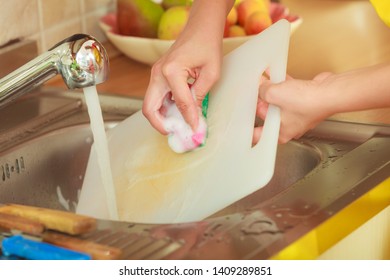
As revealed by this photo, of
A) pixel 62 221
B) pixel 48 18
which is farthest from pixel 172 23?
pixel 62 221

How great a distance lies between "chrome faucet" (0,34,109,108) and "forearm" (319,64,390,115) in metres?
0.28

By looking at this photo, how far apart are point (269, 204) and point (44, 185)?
440 mm

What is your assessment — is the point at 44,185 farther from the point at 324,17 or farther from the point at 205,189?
the point at 324,17

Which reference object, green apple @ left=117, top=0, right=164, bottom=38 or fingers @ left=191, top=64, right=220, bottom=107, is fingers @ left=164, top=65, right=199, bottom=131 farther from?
green apple @ left=117, top=0, right=164, bottom=38

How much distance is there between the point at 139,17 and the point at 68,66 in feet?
1.95

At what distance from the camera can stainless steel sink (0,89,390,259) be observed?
100 centimetres

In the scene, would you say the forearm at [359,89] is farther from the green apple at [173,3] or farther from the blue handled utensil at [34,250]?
the green apple at [173,3]

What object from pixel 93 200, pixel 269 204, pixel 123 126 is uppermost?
pixel 123 126

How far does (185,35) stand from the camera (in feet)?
4.10

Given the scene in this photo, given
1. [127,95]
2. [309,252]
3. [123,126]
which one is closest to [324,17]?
[127,95]

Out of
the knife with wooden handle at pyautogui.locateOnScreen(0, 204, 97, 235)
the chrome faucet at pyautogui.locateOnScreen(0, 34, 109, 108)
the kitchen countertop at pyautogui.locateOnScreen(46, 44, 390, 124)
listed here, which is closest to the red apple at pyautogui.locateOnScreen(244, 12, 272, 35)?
the kitchen countertop at pyautogui.locateOnScreen(46, 44, 390, 124)

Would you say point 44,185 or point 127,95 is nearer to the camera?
point 44,185

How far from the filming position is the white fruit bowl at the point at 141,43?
1591 millimetres

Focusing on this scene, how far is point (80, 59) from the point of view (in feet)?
3.56
